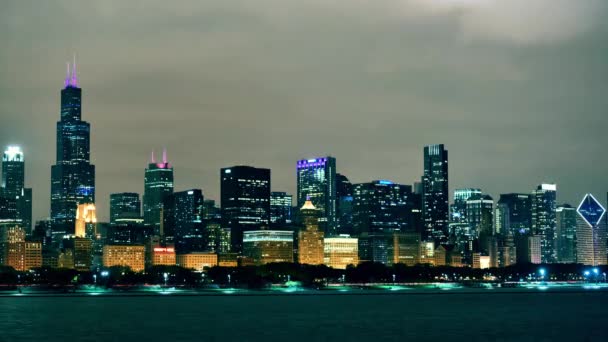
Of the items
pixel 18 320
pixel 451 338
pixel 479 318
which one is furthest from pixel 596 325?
pixel 18 320

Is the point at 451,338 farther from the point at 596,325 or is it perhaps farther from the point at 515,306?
the point at 515,306

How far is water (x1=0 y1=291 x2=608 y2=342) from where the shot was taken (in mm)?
100750

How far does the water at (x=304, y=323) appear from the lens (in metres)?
101

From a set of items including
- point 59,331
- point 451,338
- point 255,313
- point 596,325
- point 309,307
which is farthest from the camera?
point 309,307

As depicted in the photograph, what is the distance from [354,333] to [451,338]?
1085 cm

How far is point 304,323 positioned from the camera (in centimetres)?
12038

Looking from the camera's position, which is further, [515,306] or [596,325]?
[515,306]

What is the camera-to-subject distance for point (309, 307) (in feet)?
535

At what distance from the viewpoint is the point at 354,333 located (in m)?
104

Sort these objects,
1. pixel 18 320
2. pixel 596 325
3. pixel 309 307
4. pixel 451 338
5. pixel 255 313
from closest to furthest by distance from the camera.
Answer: pixel 451 338 → pixel 596 325 → pixel 18 320 → pixel 255 313 → pixel 309 307

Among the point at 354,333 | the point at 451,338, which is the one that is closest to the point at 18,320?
the point at 354,333

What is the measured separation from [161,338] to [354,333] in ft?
65.4

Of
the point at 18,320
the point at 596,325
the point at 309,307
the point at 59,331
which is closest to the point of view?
the point at 59,331

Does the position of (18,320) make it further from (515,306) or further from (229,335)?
(515,306)
